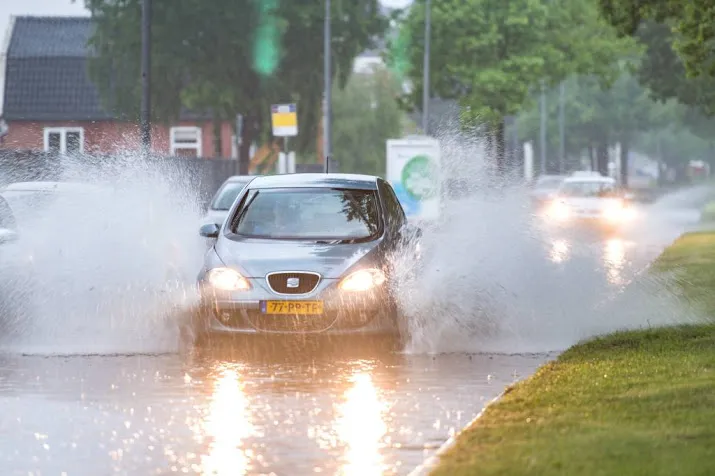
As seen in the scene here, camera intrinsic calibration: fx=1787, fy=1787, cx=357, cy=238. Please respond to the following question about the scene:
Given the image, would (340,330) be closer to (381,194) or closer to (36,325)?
(381,194)

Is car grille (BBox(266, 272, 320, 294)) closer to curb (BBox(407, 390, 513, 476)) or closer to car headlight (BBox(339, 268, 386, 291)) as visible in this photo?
car headlight (BBox(339, 268, 386, 291))

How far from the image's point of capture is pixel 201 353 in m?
14.6

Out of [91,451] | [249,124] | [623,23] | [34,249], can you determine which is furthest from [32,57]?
[91,451]

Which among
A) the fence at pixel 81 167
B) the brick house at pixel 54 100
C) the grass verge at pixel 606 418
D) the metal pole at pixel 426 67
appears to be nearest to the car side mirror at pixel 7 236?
the grass verge at pixel 606 418

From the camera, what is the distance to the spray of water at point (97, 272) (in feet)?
51.9

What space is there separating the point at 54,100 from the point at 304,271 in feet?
198

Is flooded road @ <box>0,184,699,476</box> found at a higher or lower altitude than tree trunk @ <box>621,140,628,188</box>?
lower

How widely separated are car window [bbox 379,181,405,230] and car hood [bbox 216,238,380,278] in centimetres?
88

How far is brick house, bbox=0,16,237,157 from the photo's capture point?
238ft

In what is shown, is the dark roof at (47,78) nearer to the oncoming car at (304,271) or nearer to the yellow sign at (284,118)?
the yellow sign at (284,118)

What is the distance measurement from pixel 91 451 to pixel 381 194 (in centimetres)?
718

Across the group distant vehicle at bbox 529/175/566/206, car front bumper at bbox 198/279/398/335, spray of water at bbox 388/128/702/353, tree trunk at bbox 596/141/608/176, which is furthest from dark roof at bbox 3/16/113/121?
car front bumper at bbox 198/279/398/335

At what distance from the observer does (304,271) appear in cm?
1444

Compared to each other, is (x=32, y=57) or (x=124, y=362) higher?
(x=32, y=57)
